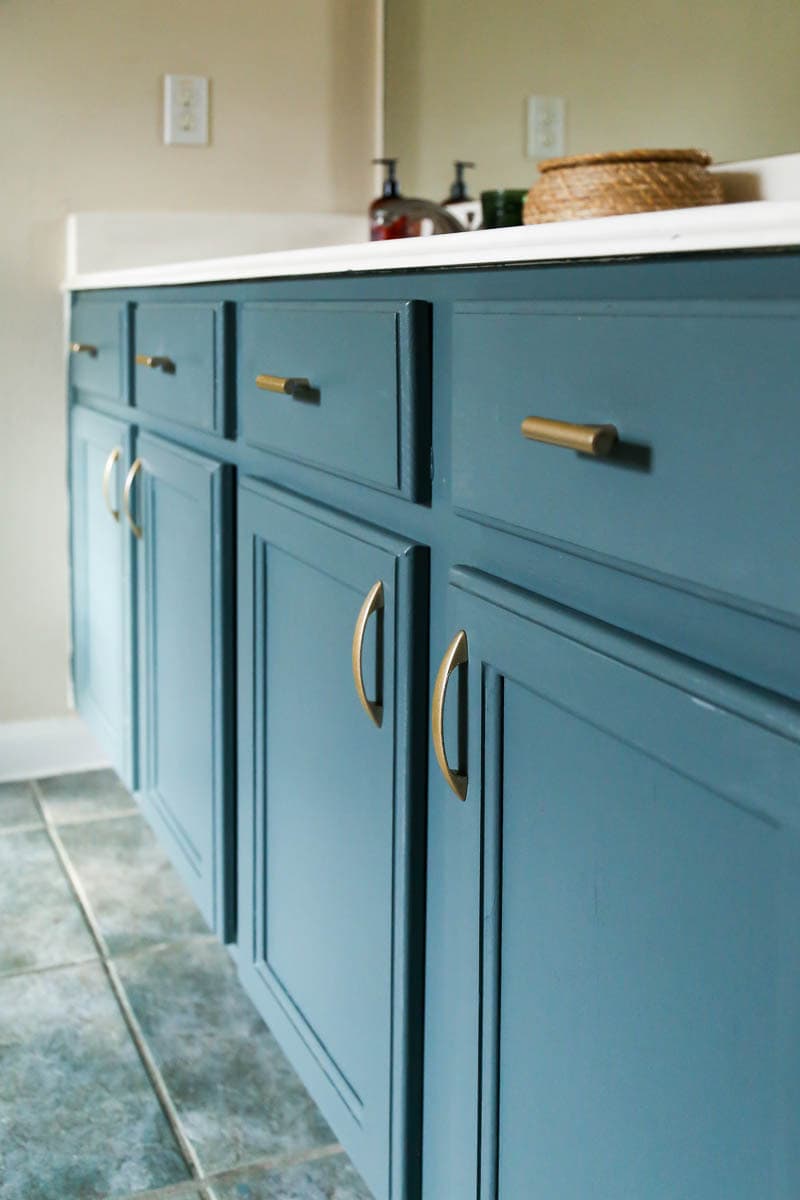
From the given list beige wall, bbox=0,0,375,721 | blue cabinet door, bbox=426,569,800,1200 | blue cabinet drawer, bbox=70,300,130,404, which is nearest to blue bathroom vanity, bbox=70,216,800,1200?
blue cabinet door, bbox=426,569,800,1200

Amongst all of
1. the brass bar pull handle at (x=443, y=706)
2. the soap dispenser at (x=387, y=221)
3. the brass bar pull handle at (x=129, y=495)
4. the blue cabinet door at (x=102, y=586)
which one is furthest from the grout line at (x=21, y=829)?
the brass bar pull handle at (x=443, y=706)

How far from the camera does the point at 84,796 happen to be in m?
2.48

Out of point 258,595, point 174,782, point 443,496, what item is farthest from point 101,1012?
point 443,496

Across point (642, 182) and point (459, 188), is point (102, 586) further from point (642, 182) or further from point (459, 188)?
point (642, 182)

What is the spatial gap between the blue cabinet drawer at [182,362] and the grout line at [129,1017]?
0.74 meters

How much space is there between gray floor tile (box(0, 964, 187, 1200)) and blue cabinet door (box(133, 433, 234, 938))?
194 millimetres

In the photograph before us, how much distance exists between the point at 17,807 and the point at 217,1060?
96 centimetres

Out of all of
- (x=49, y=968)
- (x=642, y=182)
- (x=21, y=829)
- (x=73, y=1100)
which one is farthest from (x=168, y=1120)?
(x=642, y=182)

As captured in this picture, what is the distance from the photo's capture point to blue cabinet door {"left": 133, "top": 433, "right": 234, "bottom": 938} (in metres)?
1.56

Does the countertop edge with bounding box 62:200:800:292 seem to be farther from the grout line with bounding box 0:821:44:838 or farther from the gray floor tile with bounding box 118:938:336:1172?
the grout line with bounding box 0:821:44:838

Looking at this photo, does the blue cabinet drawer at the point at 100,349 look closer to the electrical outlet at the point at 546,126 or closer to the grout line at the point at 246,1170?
the electrical outlet at the point at 546,126

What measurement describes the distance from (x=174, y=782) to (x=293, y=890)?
541 millimetres

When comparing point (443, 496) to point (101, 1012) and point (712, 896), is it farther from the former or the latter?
point (101, 1012)

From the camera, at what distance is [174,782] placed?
187cm
